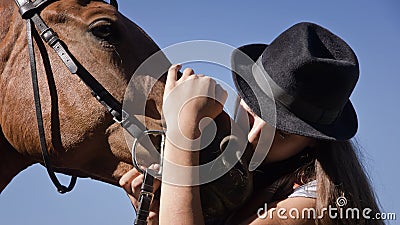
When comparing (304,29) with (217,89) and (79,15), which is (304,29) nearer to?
(217,89)

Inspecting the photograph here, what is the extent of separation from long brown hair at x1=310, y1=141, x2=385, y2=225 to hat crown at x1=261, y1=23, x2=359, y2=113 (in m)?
0.23

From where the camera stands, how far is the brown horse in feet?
8.79

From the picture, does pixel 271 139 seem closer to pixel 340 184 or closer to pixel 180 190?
pixel 340 184

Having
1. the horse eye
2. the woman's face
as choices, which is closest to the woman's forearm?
the woman's face

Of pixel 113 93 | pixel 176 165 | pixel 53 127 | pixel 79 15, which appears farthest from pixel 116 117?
pixel 176 165

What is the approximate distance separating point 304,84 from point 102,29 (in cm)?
130

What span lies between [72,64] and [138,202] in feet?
2.99

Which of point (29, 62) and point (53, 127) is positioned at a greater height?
point (29, 62)

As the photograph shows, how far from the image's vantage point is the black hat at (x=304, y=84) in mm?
1923

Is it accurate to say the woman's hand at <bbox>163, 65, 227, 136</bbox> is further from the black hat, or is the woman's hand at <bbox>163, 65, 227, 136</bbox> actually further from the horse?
the horse

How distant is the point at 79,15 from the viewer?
113 inches

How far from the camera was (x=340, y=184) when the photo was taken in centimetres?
200

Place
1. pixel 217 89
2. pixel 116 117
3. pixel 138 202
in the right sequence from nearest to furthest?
1. pixel 217 89
2. pixel 138 202
3. pixel 116 117

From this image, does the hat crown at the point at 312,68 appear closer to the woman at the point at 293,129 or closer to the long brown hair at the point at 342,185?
the woman at the point at 293,129
